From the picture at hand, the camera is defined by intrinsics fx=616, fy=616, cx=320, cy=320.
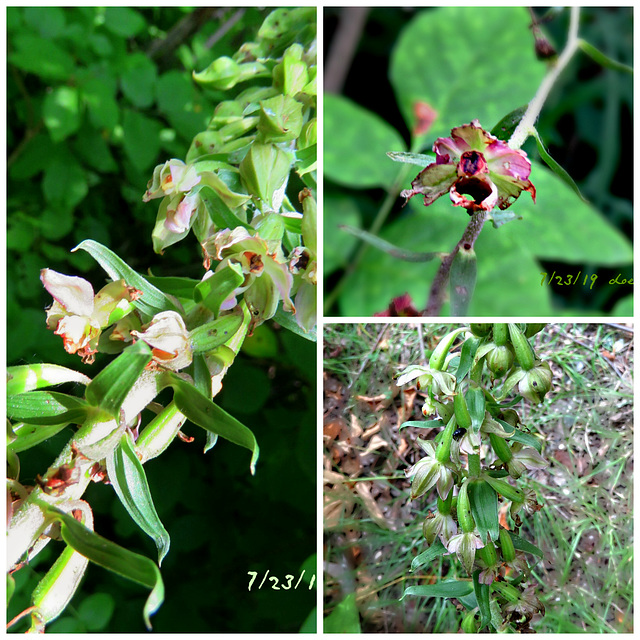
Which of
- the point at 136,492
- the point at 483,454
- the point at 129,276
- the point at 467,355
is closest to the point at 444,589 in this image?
the point at 483,454

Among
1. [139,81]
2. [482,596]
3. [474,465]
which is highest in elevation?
[139,81]

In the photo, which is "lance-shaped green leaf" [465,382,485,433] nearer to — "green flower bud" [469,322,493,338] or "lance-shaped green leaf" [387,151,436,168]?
"green flower bud" [469,322,493,338]

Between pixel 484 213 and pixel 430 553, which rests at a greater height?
pixel 484 213

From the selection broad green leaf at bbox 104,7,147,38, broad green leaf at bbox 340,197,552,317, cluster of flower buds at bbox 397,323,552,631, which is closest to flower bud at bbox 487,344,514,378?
cluster of flower buds at bbox 397,323,552,631

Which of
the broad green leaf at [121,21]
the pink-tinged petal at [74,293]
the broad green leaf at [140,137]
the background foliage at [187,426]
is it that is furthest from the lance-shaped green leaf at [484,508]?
the broad green leaf at [121,21]

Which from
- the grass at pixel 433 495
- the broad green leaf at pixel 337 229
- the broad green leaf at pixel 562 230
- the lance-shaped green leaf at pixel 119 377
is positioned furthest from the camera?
the broad green leaf at pixel 337 229

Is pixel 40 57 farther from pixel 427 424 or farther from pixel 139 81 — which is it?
pixel 427 424

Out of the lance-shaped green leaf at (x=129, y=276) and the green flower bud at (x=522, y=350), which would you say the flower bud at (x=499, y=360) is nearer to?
the green flower bud at (x=522, y=350)

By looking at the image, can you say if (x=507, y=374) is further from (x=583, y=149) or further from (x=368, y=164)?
(x=583, y=149)
